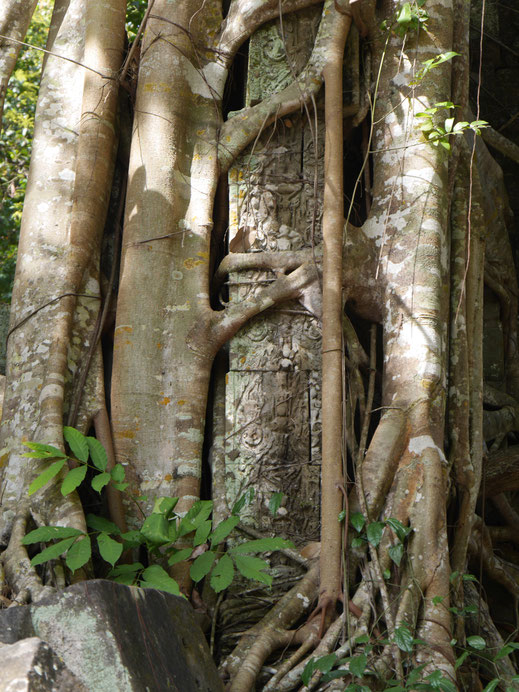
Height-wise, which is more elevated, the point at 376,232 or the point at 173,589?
the point at 376,232

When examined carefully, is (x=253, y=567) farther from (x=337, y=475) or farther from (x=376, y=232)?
(x=376, y=232)

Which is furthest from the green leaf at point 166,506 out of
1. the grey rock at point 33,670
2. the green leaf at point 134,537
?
the grey rock at point 33,670

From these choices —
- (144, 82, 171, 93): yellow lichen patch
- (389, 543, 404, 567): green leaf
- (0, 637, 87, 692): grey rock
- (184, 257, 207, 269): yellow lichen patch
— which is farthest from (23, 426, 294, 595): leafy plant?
(144, 82, 171, 93): yellow lichen patch

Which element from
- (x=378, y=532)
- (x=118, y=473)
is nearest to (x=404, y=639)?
(x=378, y=532)

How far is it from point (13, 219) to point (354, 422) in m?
4.94

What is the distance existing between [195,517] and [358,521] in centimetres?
74

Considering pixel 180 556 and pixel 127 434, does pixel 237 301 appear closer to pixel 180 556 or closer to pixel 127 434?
pixel 127 434

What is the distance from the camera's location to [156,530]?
352 cm

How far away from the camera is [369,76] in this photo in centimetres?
471

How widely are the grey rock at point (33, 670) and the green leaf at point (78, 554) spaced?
878mm

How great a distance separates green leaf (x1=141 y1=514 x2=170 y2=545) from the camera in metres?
3.52

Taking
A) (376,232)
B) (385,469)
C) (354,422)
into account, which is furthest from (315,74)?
(385,469)

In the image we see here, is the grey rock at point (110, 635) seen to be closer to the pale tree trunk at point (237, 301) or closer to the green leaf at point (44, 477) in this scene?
the pale tree trunk at point (237, 301)

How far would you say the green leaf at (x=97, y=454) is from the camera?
373 cm
